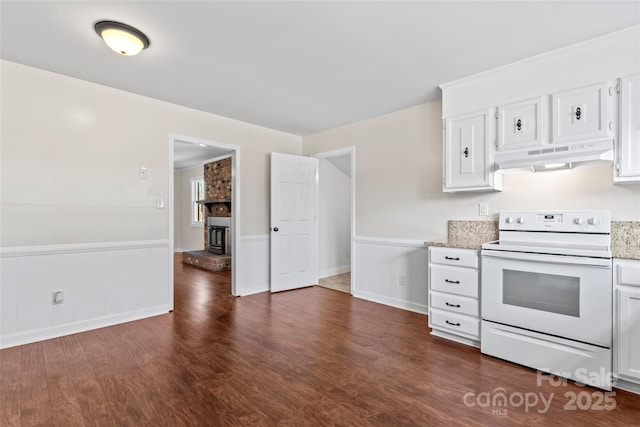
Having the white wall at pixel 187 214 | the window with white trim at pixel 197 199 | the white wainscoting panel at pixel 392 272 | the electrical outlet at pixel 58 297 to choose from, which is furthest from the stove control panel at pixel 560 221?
the window with white trim at pixel 197 199

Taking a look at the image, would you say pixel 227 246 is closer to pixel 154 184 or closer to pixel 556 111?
pixel 154 184

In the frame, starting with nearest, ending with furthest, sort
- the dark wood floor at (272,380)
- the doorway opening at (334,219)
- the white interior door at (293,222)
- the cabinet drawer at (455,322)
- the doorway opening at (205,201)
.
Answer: the dark wood floor at (272,380)
the cabinet drawer at (455,322)
the doorway opening at (205,201)
the white interior door at (293,222)
the doorway opening at (334,219)

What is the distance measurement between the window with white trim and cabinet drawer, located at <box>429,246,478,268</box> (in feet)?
24.0

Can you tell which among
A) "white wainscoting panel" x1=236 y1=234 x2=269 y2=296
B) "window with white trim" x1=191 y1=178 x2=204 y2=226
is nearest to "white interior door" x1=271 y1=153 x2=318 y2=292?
"white wainscoting panel" x1=236 y1=234 x2=269 y2=296

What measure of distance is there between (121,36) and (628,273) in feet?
12.5

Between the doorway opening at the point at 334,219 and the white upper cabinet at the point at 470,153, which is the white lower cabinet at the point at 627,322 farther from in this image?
the doorway opening at the point at 334,219

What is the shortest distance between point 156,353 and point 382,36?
3113mm

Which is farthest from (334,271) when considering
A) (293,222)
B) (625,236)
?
(625,236)

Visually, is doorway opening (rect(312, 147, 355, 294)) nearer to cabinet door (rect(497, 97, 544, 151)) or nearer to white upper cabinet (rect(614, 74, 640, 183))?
cabinet door (rect(497, 97, 544, 151))

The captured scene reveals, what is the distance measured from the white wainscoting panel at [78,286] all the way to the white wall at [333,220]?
2652 millimetres

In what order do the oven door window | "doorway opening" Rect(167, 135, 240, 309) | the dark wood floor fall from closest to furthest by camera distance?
the dark wood floor
the oven door window
"doorway opening" Rect(167, 135, 240, 309)

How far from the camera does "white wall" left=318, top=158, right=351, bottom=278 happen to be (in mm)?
5438

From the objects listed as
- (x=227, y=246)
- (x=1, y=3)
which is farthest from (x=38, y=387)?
(x=227, y=246)

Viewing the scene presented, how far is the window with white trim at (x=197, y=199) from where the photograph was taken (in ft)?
28.9
